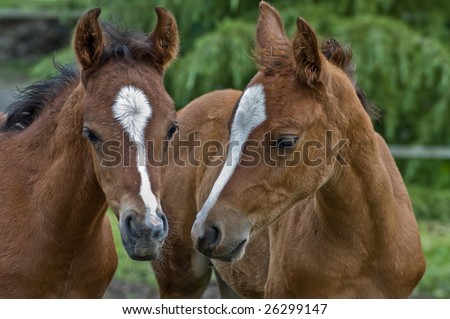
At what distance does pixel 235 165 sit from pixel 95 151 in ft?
2.31

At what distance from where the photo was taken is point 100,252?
484 cm

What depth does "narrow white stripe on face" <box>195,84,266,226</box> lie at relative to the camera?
4359mm

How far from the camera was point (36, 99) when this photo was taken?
4.98 metres

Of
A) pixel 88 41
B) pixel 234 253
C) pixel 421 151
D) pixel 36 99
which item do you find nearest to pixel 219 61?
pixel 421 151

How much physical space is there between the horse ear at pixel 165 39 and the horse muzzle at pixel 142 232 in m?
0.97

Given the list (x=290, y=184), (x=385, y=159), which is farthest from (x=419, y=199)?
(x=290, y=184)

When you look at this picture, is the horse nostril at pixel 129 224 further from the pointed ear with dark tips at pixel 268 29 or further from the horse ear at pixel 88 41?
the pointed ear with dark tips at pixel 268 29

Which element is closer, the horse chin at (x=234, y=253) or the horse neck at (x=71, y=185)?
the horse chin at (x=234, y=253)

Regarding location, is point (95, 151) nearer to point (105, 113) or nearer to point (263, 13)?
point (105, 113)

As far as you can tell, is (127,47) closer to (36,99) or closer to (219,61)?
(36,99)

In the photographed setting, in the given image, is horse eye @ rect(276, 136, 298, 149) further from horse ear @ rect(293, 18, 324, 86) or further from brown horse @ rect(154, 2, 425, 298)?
horse ear @ rect(293, 18, 324, 86)

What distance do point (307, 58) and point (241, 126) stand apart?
1.61 feet

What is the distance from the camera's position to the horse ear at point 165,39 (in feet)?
15.5

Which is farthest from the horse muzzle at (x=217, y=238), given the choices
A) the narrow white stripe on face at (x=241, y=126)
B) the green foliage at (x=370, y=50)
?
the green foliage at (x=370, y=50)
